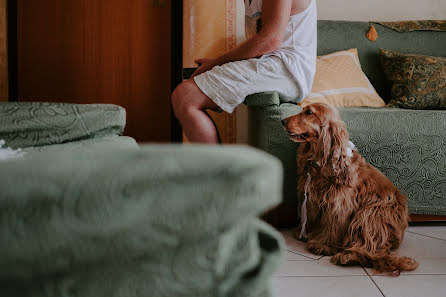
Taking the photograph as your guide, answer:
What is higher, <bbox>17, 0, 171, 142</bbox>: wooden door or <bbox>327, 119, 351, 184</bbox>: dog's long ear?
<bbox>17, 0, 171, 142</bbox>: wooden door

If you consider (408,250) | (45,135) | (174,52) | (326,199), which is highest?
(174,52)

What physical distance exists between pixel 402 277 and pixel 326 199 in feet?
1.19

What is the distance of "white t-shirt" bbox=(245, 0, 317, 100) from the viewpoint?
1.77 metres

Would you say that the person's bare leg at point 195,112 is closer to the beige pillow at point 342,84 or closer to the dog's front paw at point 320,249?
the dog's front paw at point 320,249

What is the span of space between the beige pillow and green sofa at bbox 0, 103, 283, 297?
6.67 ft

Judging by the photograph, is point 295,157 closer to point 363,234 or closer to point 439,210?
point 363,234

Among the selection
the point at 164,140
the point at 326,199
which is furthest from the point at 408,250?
the point at 164,140

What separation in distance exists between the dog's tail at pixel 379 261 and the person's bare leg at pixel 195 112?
0.70 m

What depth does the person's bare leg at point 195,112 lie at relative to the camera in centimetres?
173

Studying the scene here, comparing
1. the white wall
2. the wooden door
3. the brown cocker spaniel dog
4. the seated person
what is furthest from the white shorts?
the wooden door

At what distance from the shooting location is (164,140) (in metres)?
3.22

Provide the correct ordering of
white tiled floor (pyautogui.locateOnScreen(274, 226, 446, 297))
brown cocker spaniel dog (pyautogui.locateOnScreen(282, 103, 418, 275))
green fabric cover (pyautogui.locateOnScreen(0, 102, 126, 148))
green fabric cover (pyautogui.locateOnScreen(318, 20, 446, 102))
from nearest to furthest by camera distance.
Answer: green fabric cover (pyautogui.locateOnScreen(0, 102, 126, 148)) → white tiled floor (pyautogui.locateOnScreen(274, 226, 446, 297)) → brown cocker spaniel dog (pyautogui.locateOnScreen(282, 103, 418, 275)) → green fabric cover (pyautogui.locateOnScreen(318, 20, 446, 102))

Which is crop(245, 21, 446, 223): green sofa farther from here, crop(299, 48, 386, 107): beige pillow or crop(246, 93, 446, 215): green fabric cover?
crop(299, 48, 386, 107): beige pillow

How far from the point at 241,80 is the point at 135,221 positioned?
1489 mm
